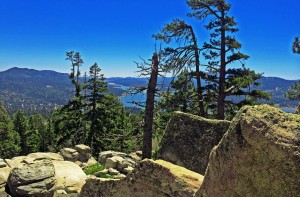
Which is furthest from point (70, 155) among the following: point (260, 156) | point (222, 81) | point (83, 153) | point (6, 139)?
point (6, 139)

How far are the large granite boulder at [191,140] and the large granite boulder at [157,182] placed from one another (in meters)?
2.57

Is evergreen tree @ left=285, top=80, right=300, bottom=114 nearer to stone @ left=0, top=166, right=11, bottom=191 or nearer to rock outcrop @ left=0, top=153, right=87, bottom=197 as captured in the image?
rock outcrop @ left=0, top=153, right=87, bottom=197

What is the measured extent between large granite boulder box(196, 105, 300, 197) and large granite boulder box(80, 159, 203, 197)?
1770 millimetres

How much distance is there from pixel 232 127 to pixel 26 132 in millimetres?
83001

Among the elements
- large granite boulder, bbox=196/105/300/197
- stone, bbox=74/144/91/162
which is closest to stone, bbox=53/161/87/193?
stone, bbox=74/144/91/162

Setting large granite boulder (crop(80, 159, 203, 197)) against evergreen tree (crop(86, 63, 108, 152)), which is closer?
large granite boulder (crop(80, 159, 203, 197))

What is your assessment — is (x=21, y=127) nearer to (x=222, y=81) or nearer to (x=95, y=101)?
(x=95, y=101)

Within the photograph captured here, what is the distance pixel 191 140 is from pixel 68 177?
11391 millimetres

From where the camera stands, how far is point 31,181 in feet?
54.3

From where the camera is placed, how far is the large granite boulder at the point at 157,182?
748cm

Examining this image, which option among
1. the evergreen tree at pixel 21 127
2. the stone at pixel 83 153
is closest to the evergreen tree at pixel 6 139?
the evergreen tree at pixel 21 127

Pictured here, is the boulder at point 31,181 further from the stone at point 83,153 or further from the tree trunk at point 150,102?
the stone at point 83,153

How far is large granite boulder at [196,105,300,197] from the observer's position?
15.6ft

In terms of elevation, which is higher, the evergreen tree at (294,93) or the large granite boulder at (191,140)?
the evergreen tree at (294,93)
